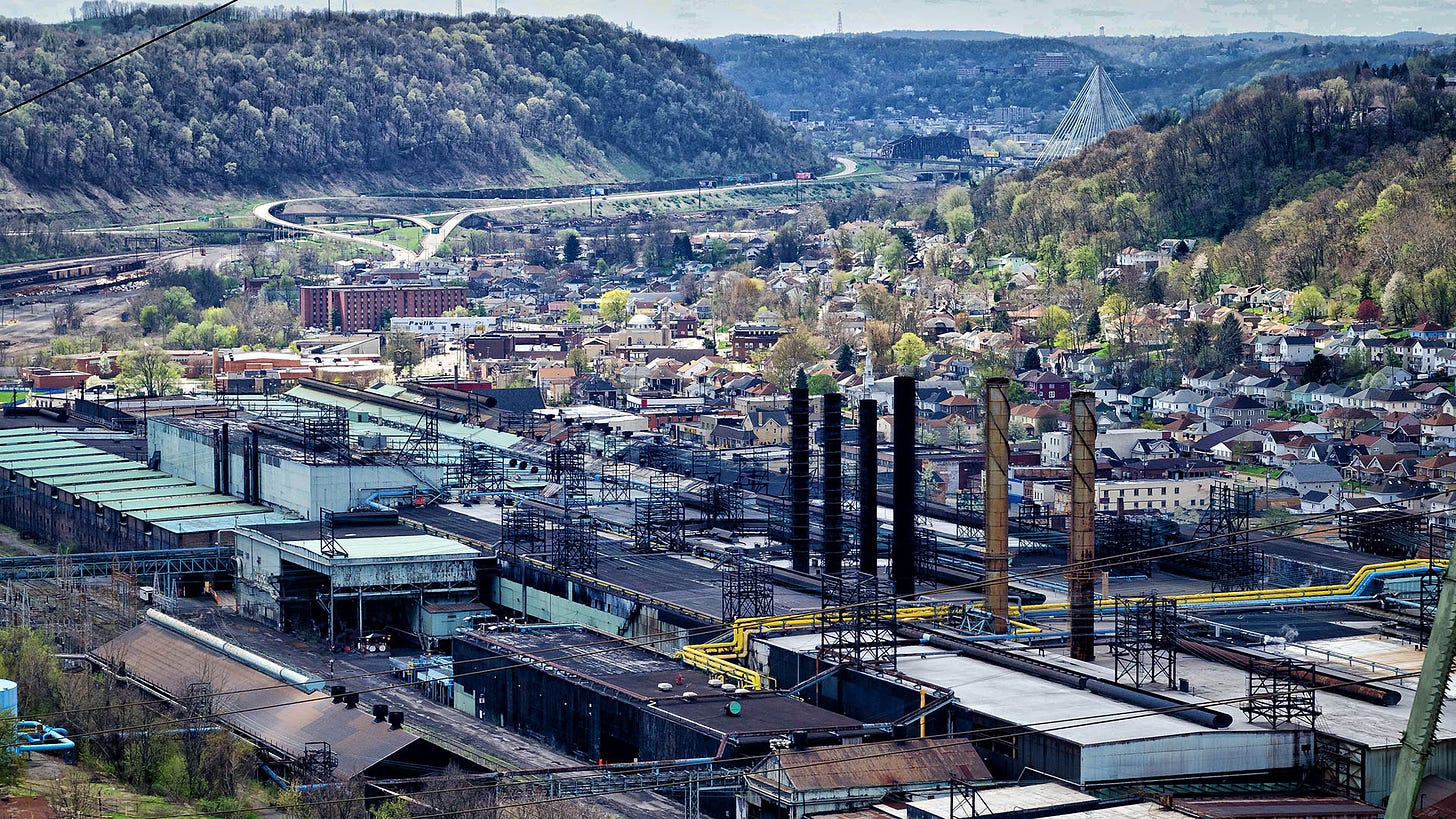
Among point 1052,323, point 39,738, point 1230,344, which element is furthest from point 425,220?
point 39,738

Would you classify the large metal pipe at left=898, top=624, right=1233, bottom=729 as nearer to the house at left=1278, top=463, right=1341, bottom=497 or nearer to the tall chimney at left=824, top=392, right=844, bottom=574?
the tall chimney at left=824, top=392, right=844, bottom=574

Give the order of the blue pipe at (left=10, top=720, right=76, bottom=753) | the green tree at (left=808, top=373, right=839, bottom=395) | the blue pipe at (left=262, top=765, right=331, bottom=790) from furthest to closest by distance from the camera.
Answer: the green tree at (left=808, top=373, right=839, bottom=395) → the blue pipe at (left=10, top=720, right=76, bottom=753) → the blue pipe at (left=262, top=765, right=331, bottom=790)

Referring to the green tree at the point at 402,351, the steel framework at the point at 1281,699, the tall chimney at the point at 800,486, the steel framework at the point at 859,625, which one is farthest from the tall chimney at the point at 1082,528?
the green tree at the point at 402,351

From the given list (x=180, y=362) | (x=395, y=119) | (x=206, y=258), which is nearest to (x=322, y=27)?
(x=395, y=119)

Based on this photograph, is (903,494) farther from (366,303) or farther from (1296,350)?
(366,303)

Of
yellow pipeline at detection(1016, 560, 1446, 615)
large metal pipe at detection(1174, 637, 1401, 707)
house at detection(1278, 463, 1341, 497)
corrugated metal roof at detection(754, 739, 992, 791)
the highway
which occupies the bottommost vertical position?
house at detection(1278, 463, 1341, 497)

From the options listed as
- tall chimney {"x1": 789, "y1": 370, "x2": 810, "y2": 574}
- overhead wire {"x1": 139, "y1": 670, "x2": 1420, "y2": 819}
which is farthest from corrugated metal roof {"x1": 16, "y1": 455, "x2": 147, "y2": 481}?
overhead wire {"x1": 139, "y1": 670, "x2": 1420, "y2": 819}

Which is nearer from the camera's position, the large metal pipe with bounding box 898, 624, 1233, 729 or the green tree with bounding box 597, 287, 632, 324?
the large metal pipe with bounding box 898, 624, 1233, 729
